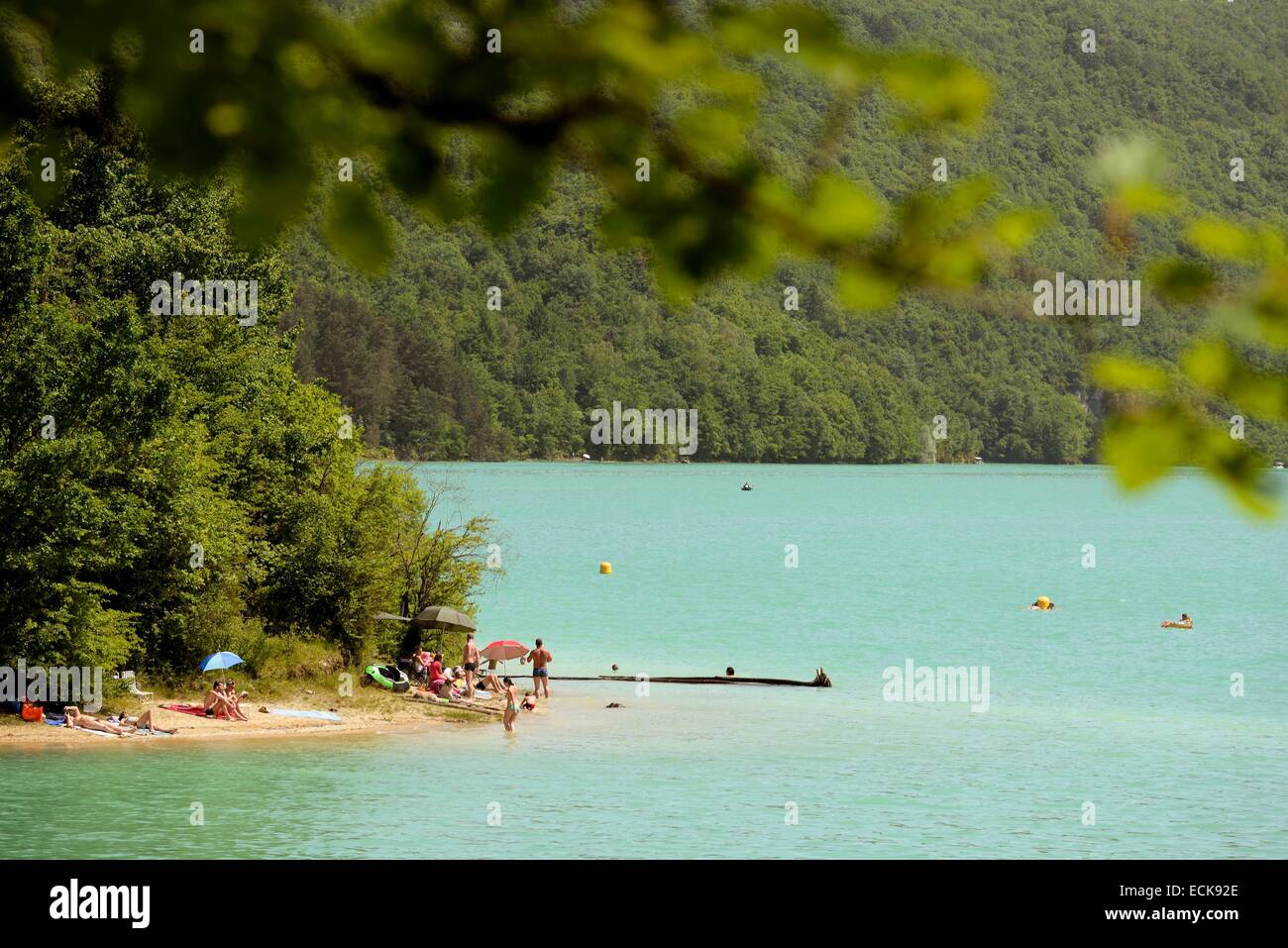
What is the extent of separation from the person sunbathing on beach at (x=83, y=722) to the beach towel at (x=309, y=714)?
4.69 metres

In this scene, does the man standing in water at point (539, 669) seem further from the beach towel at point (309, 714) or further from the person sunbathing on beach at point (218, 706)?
the person sunbathing on beach at point (218, 706)

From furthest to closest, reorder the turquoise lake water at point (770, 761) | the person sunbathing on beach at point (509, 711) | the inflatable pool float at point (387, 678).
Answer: the inflatable pool float at point (387, 678) → the person sunbathing on beach at point (509, 711) → the turquoise lake water at point (770, 761)

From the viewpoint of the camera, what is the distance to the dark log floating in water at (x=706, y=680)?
174 ft

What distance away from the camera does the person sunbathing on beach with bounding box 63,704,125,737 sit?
34.2 metres

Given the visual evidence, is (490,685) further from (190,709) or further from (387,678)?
(190,709)

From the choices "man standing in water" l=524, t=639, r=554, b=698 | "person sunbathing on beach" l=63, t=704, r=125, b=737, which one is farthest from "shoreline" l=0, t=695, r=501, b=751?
"man standing in water" l=524, t=639, r=554, b=698

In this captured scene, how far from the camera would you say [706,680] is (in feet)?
181

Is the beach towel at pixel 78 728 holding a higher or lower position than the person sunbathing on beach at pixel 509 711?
higher

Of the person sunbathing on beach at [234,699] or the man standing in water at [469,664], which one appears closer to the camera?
the person sunbathing on beach at [234,699]

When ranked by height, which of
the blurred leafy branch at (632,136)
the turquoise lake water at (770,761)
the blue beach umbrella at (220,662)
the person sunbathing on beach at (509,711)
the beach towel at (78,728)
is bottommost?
the turquoise lake water at (770,761)

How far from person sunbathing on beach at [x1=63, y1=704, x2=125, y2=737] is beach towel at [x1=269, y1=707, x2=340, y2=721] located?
4.69m

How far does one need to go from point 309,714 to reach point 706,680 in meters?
19.3

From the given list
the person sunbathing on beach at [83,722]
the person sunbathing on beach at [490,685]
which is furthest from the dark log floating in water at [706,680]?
the person sunbathing on beach at [83,722]

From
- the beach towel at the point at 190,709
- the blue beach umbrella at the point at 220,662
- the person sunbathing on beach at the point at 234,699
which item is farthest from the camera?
the person sunbathing on beach at the point at 234,699
